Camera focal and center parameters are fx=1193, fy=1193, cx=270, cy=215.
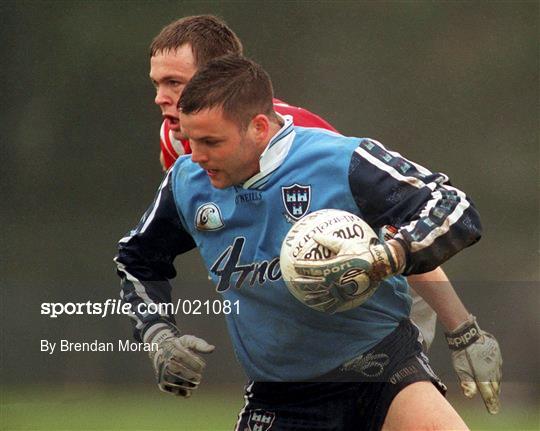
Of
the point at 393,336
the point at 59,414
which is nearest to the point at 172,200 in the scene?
the point at 393,336

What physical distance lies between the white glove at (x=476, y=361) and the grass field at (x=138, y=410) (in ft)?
10.6

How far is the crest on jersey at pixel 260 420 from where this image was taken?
3.57 meters

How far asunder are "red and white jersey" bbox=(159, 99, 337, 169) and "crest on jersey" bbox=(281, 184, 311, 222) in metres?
0.59

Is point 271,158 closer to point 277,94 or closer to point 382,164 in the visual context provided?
point 382,164

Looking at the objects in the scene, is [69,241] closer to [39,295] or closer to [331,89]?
[39,295]

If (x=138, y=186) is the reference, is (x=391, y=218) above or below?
below

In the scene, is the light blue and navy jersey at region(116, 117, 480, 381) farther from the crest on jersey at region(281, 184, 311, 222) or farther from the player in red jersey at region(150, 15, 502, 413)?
the player in red jersey at region(150, 15, 502, 413)

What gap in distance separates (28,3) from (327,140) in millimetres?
5173

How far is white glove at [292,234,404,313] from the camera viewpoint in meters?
3.11

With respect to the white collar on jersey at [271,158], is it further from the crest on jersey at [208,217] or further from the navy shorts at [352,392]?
the navy shorts at [352,392]

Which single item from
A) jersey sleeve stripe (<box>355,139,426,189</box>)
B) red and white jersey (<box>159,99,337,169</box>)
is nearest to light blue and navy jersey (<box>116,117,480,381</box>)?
jersey sleeve stripe (<box>355,139,426,189</box>)

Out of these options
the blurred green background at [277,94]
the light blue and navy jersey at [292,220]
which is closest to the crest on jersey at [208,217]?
the light blue and navy jersey at [292,220]

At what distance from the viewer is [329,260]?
3.13 m

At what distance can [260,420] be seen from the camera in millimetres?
3588
